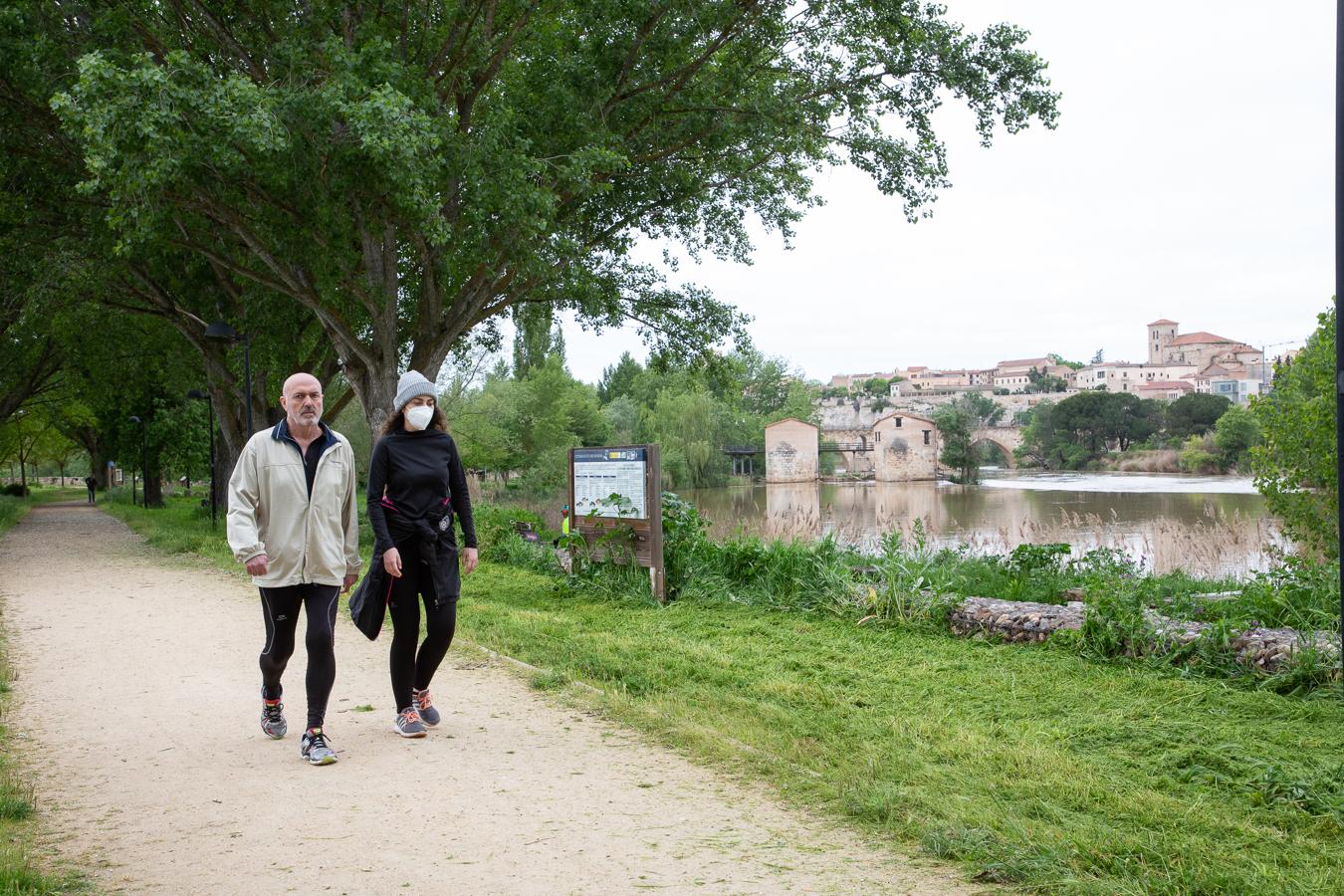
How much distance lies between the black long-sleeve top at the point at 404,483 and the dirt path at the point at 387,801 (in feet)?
3.61

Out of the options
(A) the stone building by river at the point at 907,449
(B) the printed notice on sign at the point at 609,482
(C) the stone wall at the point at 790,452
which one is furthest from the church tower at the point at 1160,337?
(B) the printed notice on sign at the point at 609,482

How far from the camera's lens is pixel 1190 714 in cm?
577

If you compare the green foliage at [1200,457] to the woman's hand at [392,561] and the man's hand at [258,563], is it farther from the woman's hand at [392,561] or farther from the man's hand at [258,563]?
the man's hand at [258,563]

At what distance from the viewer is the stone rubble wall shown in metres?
6.47

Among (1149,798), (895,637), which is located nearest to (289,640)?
(1149,798)

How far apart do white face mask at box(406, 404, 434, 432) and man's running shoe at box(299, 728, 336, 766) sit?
1.55m

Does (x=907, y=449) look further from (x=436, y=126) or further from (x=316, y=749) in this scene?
(x=316, y=749)

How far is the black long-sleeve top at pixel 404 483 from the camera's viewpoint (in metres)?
5.53

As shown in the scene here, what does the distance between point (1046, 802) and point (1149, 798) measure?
44 centimetres

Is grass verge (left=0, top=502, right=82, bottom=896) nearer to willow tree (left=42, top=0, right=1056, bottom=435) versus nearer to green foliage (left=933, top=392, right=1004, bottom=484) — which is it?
willow tree (left=42, top=0, right=1056, bottom=435)

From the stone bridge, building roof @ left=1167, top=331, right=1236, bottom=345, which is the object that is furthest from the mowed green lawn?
building roof @ left=1167, top=331, right=1236, bottom=345

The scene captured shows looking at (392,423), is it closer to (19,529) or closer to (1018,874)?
(1018,874)

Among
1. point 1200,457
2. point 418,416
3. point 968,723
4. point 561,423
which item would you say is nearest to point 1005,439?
point 1200,457

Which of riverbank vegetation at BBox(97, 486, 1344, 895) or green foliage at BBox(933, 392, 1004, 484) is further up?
green foliage at BBox(933, 392, 1004, 484)
